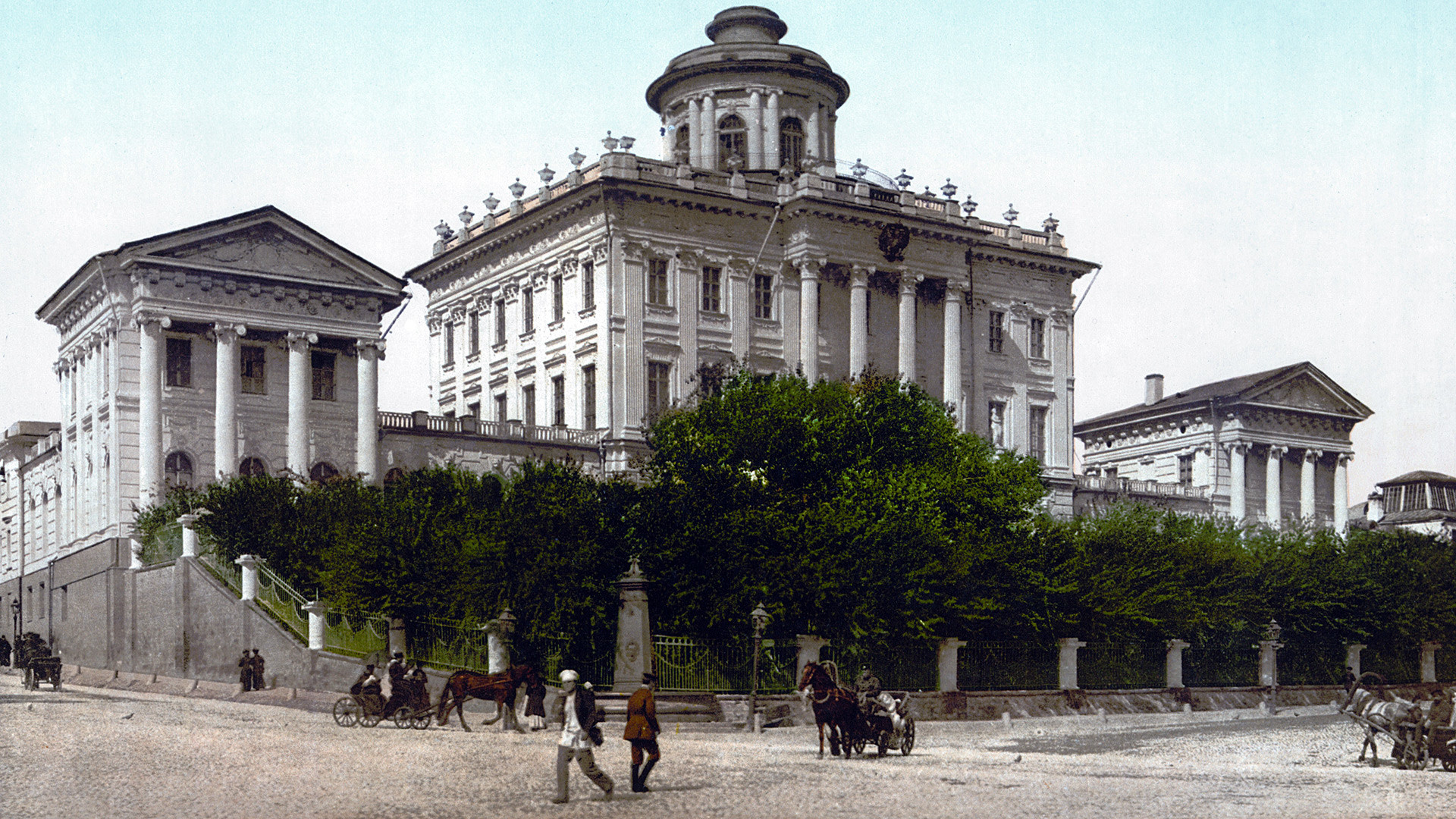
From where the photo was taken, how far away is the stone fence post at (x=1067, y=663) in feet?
149

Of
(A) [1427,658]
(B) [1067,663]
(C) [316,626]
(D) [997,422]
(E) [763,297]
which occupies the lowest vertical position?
(A) [1427,658]

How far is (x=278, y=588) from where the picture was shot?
4197cm

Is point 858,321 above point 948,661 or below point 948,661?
above

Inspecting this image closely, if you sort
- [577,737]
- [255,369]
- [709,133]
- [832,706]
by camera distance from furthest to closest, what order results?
[709,133] < [255,369] < [832,706] < [577,737]

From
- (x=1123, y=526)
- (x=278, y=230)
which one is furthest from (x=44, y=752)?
(x=1123, y=526)

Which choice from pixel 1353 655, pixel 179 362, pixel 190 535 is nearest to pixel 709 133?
pixel 179 362

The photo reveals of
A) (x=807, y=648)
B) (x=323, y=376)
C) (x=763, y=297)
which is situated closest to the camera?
(x=807, y=648)

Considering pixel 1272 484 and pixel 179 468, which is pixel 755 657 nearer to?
pixel 179 468

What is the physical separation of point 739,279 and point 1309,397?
34.9 meters

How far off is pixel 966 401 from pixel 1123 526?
58.4 feet

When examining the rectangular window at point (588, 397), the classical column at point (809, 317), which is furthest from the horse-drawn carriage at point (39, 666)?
the classical column at point (809, 317)

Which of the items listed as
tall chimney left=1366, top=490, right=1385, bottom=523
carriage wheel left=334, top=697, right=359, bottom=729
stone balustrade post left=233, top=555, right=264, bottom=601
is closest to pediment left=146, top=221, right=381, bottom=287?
stone balustrade post left=233, top=555, right=264, bottom=601

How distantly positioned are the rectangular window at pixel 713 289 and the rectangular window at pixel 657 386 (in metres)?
3.03

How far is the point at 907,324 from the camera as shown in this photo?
2793 inches
